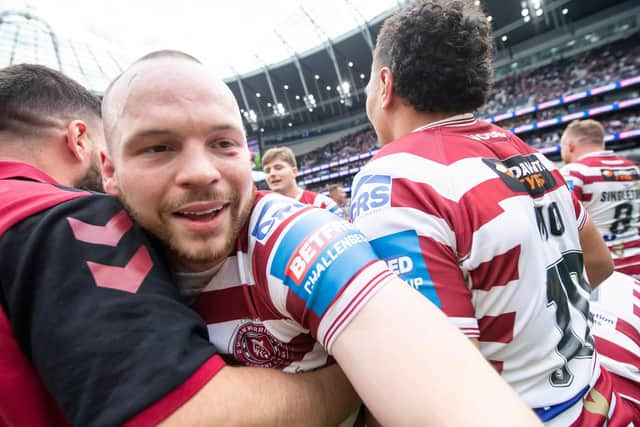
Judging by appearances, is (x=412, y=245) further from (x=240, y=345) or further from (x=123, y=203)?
(x=123, y=203)

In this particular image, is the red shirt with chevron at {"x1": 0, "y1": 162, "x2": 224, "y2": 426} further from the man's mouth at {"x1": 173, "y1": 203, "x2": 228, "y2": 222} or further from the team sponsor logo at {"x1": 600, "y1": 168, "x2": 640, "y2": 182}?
the team sponsor logo at {"x1": 600, "y1": 168, "x2": 640, "y2": 182}

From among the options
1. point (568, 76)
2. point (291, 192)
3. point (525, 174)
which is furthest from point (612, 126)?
point (525, 174)

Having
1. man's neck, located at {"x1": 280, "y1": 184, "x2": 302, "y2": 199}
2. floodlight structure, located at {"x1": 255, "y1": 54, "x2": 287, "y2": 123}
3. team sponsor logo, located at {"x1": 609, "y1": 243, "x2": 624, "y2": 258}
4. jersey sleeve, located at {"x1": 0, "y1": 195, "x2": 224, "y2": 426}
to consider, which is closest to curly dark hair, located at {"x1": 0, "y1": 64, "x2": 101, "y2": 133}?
jersey sleeve, located at {"x1": 0, "y1": 195, "x2": 224, "y2": 426}

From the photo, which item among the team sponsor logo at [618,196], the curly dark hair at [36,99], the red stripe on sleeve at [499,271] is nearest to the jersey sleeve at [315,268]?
the red stripe on sleeve at [499,271]

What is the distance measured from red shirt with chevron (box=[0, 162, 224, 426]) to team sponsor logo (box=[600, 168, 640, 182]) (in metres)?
4.05

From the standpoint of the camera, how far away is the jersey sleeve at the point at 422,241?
930 mm

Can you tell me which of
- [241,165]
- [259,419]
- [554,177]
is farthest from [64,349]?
[554,177]

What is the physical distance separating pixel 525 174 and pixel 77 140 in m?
2.03

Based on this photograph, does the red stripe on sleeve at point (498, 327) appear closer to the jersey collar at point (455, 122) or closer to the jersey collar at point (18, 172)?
the jersey collar at point (455, 122)

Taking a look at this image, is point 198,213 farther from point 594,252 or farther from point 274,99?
point 274,99

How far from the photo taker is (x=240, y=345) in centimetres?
94

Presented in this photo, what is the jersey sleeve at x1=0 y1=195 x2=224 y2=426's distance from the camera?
55cm

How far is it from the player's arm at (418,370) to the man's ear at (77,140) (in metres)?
1.61

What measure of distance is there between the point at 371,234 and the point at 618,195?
354cm
